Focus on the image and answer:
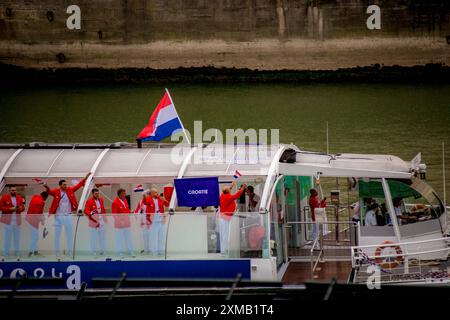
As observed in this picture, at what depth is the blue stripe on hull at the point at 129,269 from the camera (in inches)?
777

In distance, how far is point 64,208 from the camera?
20641 mm

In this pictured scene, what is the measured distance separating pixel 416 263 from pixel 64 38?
47.8 meters

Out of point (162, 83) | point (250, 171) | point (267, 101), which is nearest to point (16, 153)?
point (250, 171)

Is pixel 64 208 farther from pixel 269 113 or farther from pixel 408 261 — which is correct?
pixel 269 113

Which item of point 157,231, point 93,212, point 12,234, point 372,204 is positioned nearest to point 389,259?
point 372,204

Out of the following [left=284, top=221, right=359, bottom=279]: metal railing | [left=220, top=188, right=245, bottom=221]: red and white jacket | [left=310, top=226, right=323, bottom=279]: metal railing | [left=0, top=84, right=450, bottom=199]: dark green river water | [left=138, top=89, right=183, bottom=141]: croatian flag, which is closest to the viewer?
[left=220, top=188, right=245, bottom=221]: red and white jacket

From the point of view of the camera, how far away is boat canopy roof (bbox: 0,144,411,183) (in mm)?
20766

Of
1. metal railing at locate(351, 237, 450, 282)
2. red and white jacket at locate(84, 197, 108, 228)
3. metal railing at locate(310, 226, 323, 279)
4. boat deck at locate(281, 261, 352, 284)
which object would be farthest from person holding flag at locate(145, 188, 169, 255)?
metal railing at locate(351, 237, 450, 282)

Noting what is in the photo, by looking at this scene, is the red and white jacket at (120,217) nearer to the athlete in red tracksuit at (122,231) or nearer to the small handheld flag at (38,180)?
the athlete in red tracksuit at (122,231)

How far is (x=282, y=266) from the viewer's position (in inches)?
822

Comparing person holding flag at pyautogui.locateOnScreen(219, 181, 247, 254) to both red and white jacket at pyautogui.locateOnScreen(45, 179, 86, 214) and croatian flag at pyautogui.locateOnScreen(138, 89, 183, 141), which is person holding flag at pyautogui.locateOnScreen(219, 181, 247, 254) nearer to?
red and white jacket at pyautogui.locateOnScreen(45, 179, 86, 214)

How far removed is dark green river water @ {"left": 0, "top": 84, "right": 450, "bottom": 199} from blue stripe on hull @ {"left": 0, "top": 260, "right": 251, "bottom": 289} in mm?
16850

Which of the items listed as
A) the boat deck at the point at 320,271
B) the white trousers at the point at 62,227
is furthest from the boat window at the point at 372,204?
the white trousers at the point at 62,227
